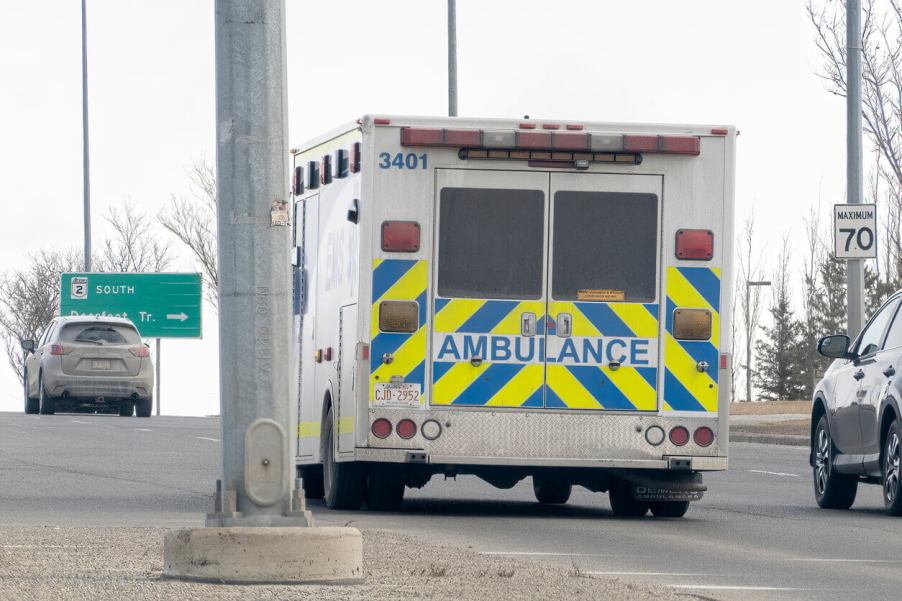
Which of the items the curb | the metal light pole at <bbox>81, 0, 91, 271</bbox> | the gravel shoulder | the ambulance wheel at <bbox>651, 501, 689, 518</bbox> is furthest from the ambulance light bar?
the metal light pole at <bbox>81, 0, 91, 271</bbox>

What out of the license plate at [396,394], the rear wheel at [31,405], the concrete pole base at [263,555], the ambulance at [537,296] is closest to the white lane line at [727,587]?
the concrete pole base at [263,555]

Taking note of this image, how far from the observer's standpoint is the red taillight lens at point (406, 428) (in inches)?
541

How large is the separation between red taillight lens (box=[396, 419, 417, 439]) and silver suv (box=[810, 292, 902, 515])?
11.5 feet

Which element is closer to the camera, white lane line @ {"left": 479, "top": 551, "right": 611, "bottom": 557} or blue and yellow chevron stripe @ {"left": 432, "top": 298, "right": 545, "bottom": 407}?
white lane line @ {"left": 479, "top": 551, "right": 611, "bottom": 557}

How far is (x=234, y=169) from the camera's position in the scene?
910 cm

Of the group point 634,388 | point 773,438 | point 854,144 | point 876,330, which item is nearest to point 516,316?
point 634,388

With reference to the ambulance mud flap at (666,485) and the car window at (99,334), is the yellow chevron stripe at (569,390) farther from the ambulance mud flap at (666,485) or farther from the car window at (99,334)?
the car window at (99,334)

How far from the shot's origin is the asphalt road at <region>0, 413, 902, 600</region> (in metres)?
10.5

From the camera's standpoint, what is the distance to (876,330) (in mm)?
15797

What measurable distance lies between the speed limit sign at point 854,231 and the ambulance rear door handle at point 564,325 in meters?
11.1

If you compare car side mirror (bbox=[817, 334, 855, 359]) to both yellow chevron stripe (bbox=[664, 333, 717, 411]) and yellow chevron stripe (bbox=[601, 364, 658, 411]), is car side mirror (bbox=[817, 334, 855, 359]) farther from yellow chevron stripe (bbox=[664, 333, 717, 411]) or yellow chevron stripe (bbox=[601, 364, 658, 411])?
yellow chevron stripe (bbox=[601, 364, 658, 411])

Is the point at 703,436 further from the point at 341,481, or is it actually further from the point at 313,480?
the point at 313,480

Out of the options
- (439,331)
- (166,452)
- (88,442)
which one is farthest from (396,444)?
(88,442)

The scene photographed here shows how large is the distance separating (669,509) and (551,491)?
1657 millimetres
